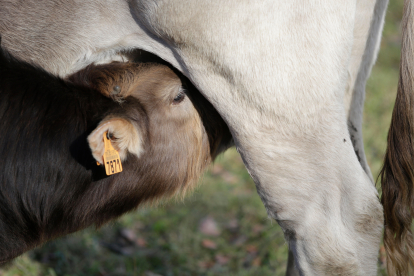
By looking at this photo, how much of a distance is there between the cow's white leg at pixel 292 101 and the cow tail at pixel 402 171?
0.15 metres

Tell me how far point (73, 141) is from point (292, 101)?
4.07ft

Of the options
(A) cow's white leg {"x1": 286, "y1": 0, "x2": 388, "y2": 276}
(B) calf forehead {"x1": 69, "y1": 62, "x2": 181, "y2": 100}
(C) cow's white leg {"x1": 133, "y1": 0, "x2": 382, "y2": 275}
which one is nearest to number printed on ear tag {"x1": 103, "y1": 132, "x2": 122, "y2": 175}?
(B) calf forehead {"x1": 69, "y1": 62, "x2": 181, "y2": 100}

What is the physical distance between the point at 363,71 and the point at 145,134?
152cm

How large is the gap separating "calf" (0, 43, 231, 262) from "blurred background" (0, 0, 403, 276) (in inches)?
22.5

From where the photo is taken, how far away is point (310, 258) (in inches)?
92.9

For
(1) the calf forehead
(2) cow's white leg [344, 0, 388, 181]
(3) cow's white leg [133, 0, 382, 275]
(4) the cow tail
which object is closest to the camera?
(3) cow's white leg [133, 0, 382, 275]

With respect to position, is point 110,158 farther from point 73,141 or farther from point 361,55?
point 361,55

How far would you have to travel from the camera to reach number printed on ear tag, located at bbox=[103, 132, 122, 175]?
6.96 ft

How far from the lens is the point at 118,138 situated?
2.21 metres

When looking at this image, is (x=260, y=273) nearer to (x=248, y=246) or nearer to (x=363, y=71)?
(x=248, y=246)

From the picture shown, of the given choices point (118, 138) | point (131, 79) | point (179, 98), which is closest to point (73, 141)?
point (118, 138)

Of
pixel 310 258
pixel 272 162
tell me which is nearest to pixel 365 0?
pixel 272 162

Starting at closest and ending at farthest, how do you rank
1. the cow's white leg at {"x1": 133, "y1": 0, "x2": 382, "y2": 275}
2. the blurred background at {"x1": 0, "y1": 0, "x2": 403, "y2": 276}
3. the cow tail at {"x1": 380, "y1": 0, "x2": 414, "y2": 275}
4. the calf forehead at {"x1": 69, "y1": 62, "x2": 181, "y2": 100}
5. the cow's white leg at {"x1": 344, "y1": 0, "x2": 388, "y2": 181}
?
the cow's white leg at {"x1": 133, "y1": 0, "x2": 382, "y2": 275}
the cow tail at {"x1": 380, "y1": 0, "x2": 414, "y2": 275}
the calf forehead at {"x1": 69, "y1": 62, "x2": 181, "y2": 100}
the cow's white leg at {"x1": 344, "y1": 0, "x2": 388, "y2": 181}
the blurred background at {"x1": 0, "y1": 0, "x2": 403, "y2": 276}

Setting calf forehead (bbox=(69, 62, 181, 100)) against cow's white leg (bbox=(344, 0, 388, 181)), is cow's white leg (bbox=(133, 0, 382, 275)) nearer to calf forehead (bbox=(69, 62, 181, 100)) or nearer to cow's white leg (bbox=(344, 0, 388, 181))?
calf forehead (bbox=(69, 62, 181, 100))
